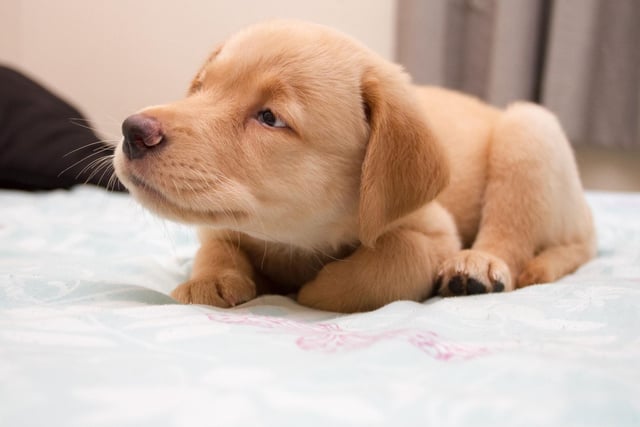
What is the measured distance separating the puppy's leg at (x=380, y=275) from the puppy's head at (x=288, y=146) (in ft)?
0.30

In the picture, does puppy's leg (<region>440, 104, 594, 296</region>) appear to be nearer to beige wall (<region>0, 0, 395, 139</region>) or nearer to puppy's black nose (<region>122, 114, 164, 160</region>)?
puppy's black nose (<region>122, 114, 164, 160</region>)

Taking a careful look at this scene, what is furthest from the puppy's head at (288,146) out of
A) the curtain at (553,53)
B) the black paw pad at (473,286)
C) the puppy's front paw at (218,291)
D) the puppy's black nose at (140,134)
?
the curtain at (553,53)

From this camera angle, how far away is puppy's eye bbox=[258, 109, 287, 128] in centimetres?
149

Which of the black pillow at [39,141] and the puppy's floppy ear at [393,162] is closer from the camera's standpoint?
the puppy's floppy ear at [393,162]

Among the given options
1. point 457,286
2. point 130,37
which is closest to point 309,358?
point 457,286

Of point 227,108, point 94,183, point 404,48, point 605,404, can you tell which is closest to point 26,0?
point 94,183

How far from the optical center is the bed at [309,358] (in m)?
0.80

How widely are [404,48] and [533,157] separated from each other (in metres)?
2.53

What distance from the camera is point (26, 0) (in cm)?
514

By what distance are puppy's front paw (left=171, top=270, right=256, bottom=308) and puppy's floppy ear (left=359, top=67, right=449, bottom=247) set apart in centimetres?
32

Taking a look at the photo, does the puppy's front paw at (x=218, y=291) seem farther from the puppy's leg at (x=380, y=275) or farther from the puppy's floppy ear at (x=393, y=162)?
the puppy's floppy ear at (x=393, y=162)

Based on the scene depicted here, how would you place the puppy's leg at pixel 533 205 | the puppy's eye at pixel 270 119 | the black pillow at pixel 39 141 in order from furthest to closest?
the black pillow at pixel 39 141, the puppy's leg at pixel 533 205, the puppy's eye at pixel 270 119

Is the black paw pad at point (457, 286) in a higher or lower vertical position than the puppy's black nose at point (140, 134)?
lower

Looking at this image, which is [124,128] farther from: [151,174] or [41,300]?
[41,300]
